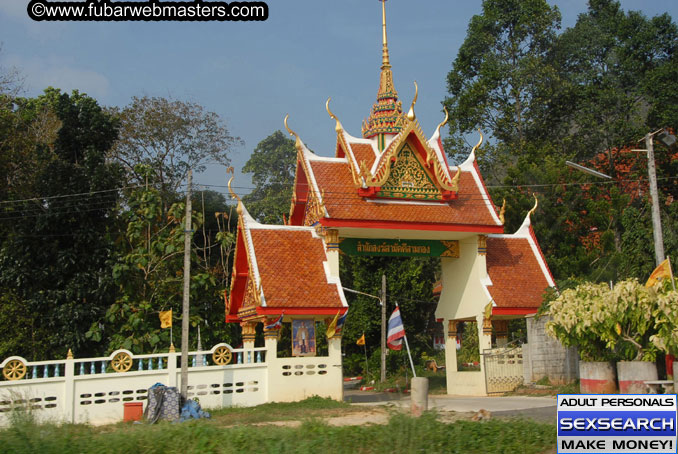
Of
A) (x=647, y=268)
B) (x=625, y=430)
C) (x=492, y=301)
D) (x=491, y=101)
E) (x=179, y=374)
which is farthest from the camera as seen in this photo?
(x=491, y=101)

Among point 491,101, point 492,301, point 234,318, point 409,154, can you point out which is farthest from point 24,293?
point 491,101

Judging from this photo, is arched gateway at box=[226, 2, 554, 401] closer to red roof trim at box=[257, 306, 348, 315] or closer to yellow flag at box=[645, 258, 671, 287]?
red roof trim at box=[257, 306, 348, 315]

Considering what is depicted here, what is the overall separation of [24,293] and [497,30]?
86.6 feet

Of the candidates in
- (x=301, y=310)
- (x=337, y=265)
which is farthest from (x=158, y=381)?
(x=337, y=265)

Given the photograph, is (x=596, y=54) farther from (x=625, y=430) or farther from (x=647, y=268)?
(x=625, y=430)

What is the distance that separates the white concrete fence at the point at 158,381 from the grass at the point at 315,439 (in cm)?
515

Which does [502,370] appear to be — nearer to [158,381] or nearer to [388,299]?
[158,381]

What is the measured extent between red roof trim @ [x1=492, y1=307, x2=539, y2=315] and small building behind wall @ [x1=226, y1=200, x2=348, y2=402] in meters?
4.19

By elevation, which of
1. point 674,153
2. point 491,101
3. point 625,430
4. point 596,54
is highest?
point 596,54

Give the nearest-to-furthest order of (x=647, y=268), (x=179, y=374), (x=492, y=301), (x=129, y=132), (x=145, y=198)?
(x=179, y=374) → (x=492, y=301) → (x=647, y=268) → (x=145, y=198) → (x=129, y=132)

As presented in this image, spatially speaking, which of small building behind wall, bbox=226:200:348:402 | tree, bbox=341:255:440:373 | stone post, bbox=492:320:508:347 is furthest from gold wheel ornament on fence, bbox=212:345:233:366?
tree, bbox=341:255:440:373

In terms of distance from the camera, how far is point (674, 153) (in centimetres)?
3384

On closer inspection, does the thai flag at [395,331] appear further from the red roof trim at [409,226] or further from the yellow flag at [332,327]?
the red roof trim at [409,226]

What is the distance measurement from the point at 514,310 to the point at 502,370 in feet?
5.16
